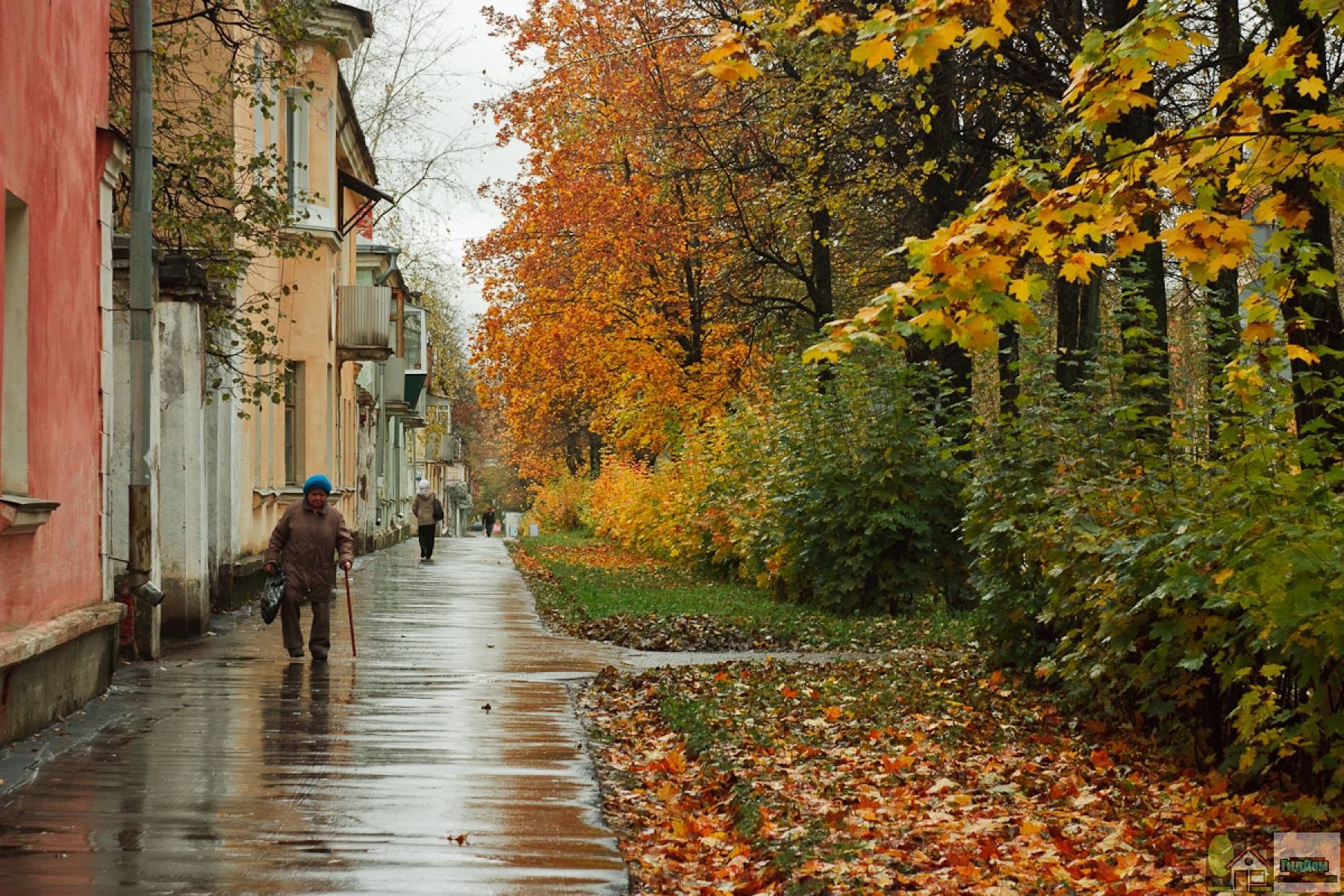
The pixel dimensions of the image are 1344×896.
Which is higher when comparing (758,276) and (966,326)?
(758,276)

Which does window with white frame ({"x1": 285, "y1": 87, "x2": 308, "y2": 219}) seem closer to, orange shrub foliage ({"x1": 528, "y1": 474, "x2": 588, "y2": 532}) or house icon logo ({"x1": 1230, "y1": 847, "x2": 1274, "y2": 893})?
house icon logo ({"x1": 1230, "y1": 847, "x2": 1274, "y2": 893})

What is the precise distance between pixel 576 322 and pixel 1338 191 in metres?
27.8

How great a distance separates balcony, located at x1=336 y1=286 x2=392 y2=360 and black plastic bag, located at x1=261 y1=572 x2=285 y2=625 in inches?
788

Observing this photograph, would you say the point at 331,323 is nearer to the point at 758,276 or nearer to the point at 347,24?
the point at 347,24

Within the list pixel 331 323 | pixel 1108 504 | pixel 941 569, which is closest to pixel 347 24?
pixel 331 323

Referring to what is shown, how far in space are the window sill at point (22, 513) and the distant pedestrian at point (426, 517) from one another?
28.5 meters

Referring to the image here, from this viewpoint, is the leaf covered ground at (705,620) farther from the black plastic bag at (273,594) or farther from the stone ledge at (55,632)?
the stone ledge at (55,632)

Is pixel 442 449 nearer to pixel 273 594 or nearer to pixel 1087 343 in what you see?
pixel 1087 343

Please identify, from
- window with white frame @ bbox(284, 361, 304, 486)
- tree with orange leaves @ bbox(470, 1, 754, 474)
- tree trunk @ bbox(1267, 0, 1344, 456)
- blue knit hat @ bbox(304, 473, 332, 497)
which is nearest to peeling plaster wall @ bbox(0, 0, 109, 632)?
blue knit hat @ bbox(304, 473, 332, 497)

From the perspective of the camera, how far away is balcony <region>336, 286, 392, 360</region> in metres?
34.6

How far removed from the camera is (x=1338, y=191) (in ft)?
25.7

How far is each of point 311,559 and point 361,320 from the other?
802 inches

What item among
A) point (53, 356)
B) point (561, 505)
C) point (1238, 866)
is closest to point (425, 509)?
point (561, 505)

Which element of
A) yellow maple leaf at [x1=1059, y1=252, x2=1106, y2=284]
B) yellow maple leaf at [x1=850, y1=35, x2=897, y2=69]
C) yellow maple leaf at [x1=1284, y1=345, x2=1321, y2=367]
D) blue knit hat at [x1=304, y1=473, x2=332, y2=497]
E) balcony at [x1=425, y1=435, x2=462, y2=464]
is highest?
balcony at [x1=425, y1=435, x2=462, y2=464]
